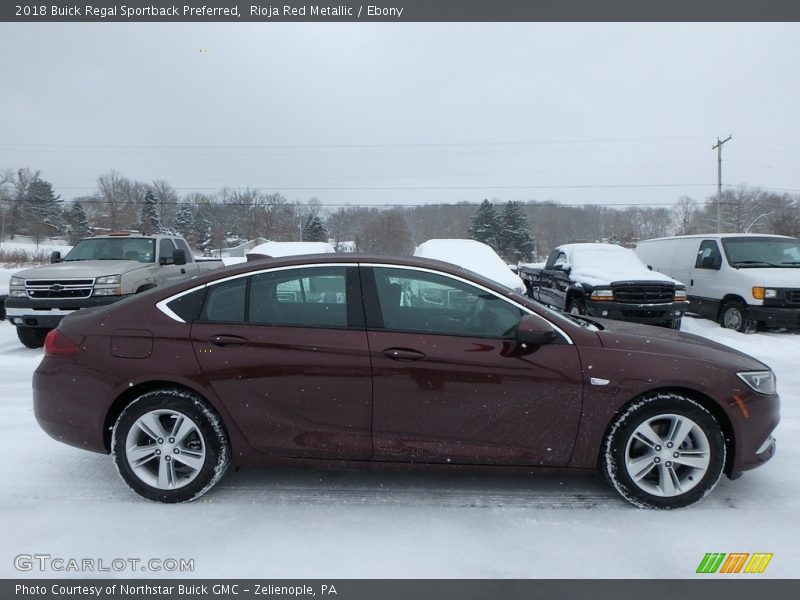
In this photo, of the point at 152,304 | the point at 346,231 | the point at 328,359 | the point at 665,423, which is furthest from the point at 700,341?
the point at 346,231

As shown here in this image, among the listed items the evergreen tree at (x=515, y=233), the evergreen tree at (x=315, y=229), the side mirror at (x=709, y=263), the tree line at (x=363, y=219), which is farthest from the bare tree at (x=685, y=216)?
the side mirror at (x=709, y=263)

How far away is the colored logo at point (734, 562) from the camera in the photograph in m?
2.76

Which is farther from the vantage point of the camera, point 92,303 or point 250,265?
point 92,303

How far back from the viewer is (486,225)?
2003 inches

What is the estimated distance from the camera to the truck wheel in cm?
991

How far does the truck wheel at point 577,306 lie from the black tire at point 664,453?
674 centimetres

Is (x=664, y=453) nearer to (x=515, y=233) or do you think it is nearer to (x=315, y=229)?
(x=515, y=233)

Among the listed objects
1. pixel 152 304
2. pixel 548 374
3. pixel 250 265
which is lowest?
pixel 548 374

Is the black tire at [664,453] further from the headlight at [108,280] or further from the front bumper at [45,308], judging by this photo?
the headlight at [108,280]

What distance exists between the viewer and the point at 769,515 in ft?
10.7

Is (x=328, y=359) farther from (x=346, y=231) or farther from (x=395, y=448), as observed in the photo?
(x=346, y=231)

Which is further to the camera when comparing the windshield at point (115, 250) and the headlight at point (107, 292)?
the windshield at point (115, 250)

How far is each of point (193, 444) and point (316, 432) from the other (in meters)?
0.83

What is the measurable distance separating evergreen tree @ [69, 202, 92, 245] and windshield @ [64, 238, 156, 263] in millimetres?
65135
